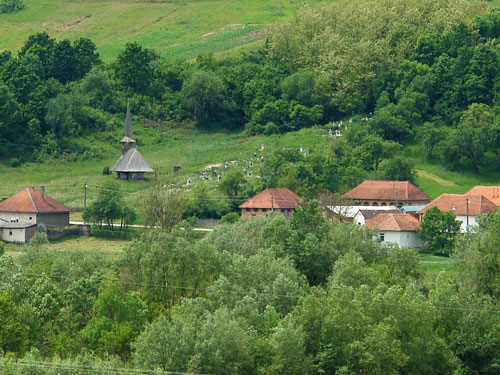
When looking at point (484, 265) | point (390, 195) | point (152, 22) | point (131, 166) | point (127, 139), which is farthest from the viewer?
point (152, 22)

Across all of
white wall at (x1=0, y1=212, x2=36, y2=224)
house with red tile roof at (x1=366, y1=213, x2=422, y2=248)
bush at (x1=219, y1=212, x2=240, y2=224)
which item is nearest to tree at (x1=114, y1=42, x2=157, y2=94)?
white wall at (x1=0, y1=212, x2=36, y2=224)

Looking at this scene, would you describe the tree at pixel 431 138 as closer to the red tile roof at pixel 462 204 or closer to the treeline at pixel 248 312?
the red tile roof at pixel 462 204

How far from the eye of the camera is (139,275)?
60.8 m

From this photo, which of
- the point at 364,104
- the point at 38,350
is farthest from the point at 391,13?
the point at 38,350

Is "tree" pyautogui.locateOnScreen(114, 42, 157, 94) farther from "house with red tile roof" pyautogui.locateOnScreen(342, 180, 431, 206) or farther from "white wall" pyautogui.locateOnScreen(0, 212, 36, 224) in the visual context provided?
"white wall" pyautogui.locateOnScreen(0, 212, 36, 224)

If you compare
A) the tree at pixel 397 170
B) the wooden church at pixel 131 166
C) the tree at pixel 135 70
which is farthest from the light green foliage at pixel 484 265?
the tree at pixel 135 70

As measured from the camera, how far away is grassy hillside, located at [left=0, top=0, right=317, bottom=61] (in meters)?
139

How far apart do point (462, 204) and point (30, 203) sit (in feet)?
100

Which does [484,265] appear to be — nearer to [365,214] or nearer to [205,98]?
[365,214]

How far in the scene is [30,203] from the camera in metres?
88.8

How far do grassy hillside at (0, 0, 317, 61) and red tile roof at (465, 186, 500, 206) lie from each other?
1947 inches

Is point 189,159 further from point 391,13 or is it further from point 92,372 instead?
point 92,372

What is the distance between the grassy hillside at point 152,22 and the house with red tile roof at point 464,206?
5192 centimetres

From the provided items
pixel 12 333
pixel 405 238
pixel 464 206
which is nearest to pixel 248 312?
pixel 12 333
